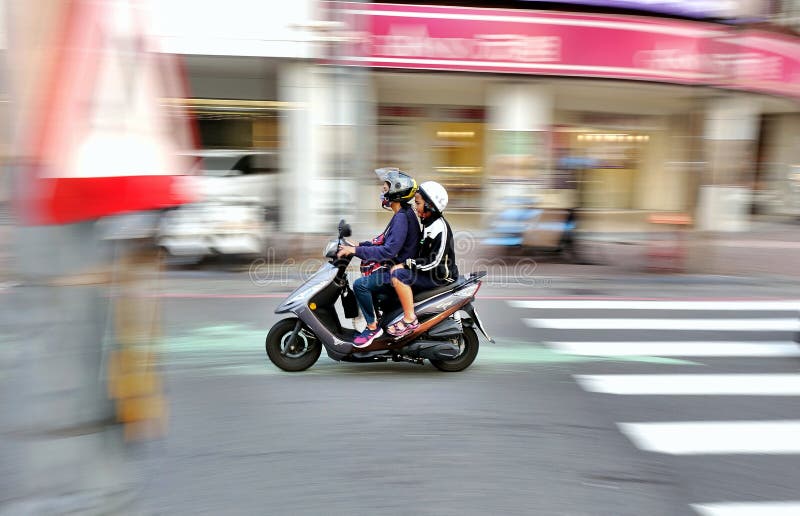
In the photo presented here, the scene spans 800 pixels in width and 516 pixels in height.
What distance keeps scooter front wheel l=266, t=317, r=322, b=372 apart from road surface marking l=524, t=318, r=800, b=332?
9.91 ft

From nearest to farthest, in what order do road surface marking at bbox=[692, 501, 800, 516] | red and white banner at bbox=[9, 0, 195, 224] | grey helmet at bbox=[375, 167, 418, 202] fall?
red and white banner at bbox=[9, 0, 195, 224] < road surface marking at bbox=[692, 501, 800, 516] < grey helmet at bbox=[375, 167, 418, 202]

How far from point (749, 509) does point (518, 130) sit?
1179 centimetres

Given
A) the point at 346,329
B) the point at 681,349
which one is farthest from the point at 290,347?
the point at 681,349

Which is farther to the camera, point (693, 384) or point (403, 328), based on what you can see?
point (693, 384)

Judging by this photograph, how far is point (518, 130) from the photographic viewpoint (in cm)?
1465

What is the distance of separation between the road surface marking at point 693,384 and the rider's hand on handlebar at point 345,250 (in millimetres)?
2364

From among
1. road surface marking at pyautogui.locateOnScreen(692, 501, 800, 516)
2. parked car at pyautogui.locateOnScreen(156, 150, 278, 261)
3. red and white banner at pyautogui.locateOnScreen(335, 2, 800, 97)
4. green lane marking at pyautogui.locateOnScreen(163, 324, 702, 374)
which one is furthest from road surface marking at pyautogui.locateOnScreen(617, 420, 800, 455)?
red and white banner at pyautogui.locateOnScreen(335, 2, 800, 97)

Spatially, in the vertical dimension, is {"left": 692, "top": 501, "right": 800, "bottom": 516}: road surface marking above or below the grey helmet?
below

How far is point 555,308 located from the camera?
28.4 ft

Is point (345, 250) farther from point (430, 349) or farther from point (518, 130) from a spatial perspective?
point (518, 130)

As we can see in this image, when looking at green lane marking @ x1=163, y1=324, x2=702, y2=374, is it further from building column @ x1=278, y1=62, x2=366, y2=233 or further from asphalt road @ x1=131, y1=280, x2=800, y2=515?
building column @ x1=278, y1=62, x2=366, y2=233

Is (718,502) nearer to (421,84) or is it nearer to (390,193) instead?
(390,193)

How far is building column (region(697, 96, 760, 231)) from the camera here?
15.3 meters

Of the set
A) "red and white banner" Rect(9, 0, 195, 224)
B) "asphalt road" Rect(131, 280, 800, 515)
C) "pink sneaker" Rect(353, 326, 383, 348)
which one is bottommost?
"asphalt road" Rect(131, 280, 800, 515)
